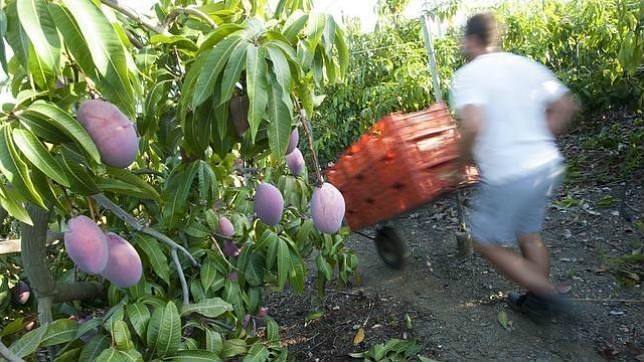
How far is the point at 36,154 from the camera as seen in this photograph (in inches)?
29.7

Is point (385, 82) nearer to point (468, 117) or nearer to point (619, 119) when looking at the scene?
point (619, 119)

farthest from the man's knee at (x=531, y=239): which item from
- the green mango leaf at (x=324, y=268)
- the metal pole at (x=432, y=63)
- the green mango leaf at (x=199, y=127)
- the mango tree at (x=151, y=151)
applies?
the metal pole at (x=432, y=63)

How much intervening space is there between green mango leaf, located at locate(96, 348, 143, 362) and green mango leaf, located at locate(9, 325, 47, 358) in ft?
0.48

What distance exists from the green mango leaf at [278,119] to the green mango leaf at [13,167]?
0.37 metres

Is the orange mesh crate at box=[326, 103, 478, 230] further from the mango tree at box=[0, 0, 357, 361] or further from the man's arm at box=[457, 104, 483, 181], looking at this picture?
the mango tree at box=[0, 0, 357, 361]

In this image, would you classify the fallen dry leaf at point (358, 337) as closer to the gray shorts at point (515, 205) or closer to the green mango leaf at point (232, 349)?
the gray shorts at point (515, 205)

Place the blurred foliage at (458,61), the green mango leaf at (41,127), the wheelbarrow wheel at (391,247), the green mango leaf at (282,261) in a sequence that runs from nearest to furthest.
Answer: the green mango leaf at (41,127)
the green mango leaf at (282,261)
the wheelbarrow wheel at (391,247)
the blurred foliage at (458,61)

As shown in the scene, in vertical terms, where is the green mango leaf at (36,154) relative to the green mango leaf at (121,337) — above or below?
above

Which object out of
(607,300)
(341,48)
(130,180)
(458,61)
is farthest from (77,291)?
(458,61)

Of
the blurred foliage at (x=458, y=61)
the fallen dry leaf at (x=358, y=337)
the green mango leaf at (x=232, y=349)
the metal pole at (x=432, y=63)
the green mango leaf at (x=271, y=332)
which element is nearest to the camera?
the green mango leaf at (x=232, y=349)

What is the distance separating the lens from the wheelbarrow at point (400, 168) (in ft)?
6.14

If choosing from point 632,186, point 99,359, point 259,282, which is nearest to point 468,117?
point 259,282

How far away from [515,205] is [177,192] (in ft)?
3.57

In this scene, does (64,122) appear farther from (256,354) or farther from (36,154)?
(256,354)
